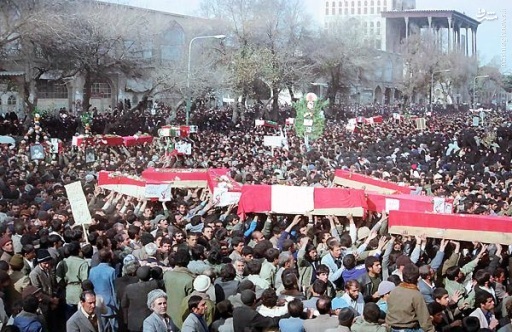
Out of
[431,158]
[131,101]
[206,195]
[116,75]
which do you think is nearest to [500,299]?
[206,195]

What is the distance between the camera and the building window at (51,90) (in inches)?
1953

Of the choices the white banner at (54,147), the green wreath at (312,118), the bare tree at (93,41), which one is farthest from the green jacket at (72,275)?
the bare tree at (93,41)

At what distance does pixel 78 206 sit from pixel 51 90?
134 feet

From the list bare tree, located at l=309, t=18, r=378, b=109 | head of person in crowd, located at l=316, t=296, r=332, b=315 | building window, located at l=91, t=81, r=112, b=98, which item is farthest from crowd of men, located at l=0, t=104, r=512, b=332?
bare tree, located at l=309, t=18, r=378, b=109

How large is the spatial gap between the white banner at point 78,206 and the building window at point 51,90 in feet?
129

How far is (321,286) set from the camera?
7.73 metres

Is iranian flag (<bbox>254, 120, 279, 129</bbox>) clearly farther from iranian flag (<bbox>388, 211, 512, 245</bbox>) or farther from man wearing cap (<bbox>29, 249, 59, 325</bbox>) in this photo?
man wearing cap (<bbox>29, 249, 59, 325</bbox>)

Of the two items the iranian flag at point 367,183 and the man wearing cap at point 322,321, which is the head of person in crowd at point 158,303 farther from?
the iranian flag at point 367,183

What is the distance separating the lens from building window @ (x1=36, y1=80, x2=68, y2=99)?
49.6 meters

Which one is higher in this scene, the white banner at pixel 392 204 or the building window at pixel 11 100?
the building window at pixel 11 100

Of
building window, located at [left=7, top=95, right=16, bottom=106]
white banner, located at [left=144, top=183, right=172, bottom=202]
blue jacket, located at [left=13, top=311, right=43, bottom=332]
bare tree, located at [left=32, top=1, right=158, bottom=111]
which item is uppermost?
bare tree, located at [left=32, top=1, right=158, bottom=111]

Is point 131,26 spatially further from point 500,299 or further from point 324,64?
point 500,299

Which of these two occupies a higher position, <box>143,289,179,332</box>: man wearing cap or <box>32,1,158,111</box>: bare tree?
<box>32,1,158,111</box>: bare tree

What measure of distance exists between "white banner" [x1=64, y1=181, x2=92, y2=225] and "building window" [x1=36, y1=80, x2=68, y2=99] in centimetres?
3919
